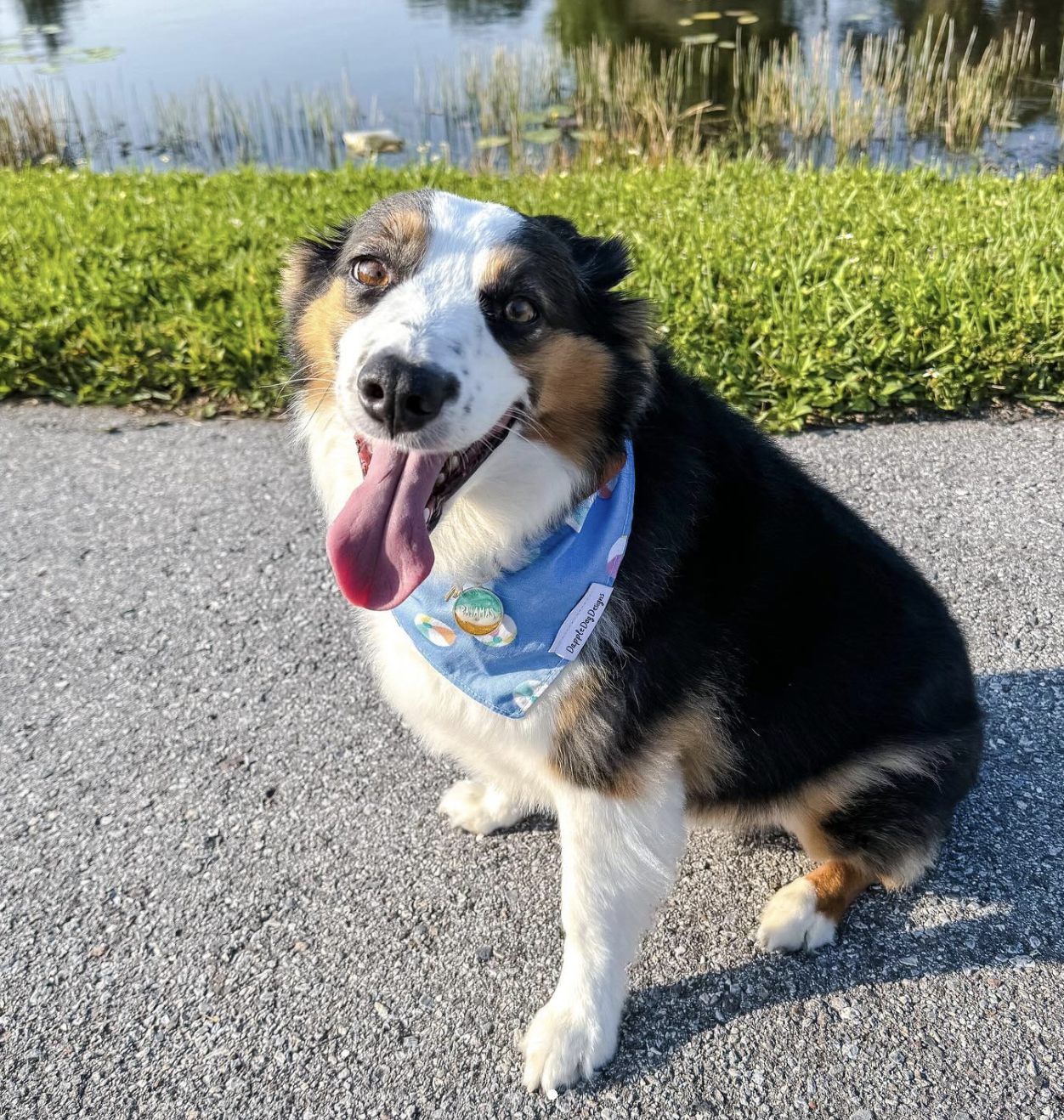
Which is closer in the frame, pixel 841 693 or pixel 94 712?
pixel 841 693

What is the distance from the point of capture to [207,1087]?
2416 mm

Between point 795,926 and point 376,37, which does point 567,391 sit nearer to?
point 795,926

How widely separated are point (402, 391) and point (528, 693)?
838mm

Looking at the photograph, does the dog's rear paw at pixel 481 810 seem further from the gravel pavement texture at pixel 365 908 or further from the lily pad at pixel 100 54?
the lily pad at pixel 100 54

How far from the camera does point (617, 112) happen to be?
11047mm

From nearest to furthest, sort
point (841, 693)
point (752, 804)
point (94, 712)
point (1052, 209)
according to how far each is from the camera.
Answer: point (841, 693), point (752, 804), point (94, 712), point (1052, 209)

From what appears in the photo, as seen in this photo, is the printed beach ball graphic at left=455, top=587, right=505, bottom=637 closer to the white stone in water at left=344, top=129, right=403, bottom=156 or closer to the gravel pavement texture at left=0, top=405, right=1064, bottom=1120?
the gravel pavement texture at left=0, top=405, right=1064, bottom=1120

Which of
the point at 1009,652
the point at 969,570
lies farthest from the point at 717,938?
the point at 969,570

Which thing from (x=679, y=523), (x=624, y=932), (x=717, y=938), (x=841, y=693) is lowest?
(x=717, y=938)

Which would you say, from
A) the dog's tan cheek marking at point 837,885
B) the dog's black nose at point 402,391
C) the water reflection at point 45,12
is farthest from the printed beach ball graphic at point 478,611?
the water reflection at point 45,12

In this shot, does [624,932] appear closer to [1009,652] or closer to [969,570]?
[1009,652]

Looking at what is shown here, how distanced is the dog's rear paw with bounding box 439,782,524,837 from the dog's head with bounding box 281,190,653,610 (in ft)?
3.62

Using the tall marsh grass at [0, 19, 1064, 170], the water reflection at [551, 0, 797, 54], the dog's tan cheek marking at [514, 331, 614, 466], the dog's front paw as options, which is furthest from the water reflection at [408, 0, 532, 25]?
the dog's front paw

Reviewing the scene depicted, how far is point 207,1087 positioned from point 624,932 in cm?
116
